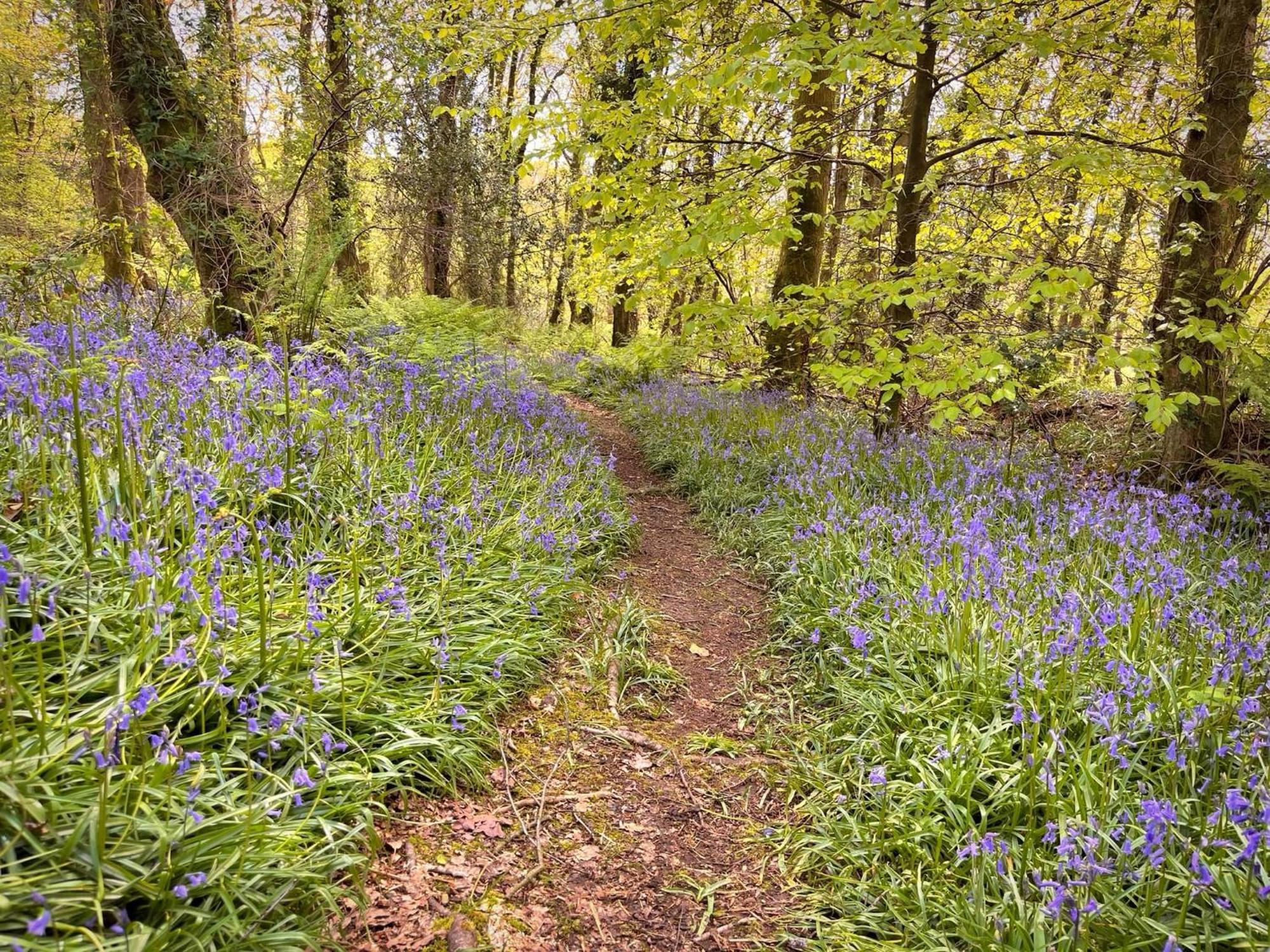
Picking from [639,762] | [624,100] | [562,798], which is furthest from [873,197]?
[562,798]

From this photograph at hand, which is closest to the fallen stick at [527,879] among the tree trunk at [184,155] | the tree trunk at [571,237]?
the tree trunk at [184,155]

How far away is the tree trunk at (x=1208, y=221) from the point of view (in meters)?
5.58

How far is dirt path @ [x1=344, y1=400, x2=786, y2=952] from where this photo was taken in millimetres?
2098

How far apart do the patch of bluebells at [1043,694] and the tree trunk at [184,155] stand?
5.68 m

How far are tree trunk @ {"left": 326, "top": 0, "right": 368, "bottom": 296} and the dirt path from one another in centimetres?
607

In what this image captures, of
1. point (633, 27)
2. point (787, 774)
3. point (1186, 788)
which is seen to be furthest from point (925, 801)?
point (633, 27)

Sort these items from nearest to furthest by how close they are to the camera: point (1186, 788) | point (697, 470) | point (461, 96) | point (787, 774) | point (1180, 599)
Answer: point (1186, 788)
point (787, 774)
point (1180, 599)
point (697, 470)
point (461, 96)

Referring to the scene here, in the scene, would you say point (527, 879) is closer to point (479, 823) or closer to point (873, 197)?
point (479, 823)

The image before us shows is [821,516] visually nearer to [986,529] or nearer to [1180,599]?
[986,529]

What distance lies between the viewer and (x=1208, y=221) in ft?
19.2

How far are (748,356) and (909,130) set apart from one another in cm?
360

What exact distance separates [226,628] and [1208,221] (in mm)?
8148

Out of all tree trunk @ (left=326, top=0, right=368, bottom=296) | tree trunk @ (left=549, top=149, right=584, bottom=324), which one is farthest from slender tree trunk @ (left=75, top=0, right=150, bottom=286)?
tree trunk @ (left=549, top=149, right=584, bottom=324)

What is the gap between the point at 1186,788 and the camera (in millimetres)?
2371
